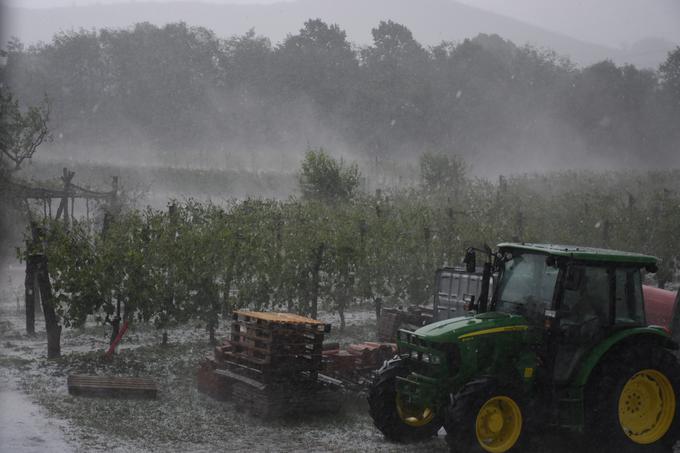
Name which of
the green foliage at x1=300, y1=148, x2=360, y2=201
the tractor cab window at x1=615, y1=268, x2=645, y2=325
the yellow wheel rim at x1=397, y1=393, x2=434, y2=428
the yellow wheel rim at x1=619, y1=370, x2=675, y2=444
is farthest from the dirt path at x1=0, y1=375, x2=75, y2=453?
the green foliage at x1=300, y1=148, x2=360, y2=201

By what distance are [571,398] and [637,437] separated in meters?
1.03

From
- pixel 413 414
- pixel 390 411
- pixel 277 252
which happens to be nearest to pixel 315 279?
pixel 277 252

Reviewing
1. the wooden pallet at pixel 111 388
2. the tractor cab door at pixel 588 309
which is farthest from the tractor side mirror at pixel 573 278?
the wooden pallet at pixel 111 388

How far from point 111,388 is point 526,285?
7.37 metres

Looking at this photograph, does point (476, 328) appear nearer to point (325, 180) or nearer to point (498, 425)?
point (498, 425)

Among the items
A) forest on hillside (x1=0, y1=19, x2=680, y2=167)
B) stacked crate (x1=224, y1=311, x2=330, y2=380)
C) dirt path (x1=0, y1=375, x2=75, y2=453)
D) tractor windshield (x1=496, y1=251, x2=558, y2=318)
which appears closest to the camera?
tractor windshield (x1=496, y1=251, x2=558, y2=318)

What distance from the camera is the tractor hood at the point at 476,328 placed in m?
9.50

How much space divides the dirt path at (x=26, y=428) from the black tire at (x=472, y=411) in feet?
16.3

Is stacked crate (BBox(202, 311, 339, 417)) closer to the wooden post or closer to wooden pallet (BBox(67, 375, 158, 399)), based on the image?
wooden pallet (BBox(67, 375, 158, 399))

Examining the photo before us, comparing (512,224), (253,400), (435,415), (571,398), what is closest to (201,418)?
(253,400)

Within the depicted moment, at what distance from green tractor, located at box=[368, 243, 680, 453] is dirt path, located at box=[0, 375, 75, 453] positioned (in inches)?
176

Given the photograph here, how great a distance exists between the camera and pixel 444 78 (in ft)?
273

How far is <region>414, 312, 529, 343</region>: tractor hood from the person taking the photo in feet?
31.2

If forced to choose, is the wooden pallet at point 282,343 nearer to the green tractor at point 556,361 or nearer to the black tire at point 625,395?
the green tractor at point 556,361
